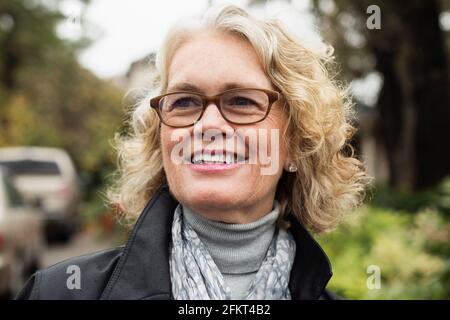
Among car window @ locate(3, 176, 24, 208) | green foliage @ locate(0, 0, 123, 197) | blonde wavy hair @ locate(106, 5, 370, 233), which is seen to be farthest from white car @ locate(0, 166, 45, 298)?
green foliage @ locate(0, 0, 123, 197)

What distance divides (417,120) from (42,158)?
753cm

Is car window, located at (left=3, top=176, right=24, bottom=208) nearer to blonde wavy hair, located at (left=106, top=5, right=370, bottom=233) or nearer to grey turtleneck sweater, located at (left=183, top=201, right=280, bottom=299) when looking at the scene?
blonde wavy hair, located at (left=106, top=5, right=370, bottom=233)

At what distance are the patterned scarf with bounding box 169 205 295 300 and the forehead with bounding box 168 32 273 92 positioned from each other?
16.6 inches

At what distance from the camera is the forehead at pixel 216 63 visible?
1936mm

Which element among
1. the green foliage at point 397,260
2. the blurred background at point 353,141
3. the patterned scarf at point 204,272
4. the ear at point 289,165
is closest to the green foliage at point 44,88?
the blurred background at point 353,141

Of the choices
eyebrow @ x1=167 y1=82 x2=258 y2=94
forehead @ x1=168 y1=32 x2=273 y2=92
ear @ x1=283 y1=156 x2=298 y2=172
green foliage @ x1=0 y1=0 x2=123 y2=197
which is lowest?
ear @ x1=283 y1=156 x2=298 y2=172

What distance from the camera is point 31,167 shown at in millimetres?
13867

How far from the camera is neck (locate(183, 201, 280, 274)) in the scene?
2.05 metres

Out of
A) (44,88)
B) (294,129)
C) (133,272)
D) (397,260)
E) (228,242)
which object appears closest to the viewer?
(133,272)

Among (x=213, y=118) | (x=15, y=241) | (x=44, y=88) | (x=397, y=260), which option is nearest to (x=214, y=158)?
(x=213, y=118)

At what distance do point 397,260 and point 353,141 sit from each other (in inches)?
98.2

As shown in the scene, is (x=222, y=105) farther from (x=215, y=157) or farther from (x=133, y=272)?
(x=133, y=272)

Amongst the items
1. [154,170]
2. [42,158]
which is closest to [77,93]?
[42,158]
